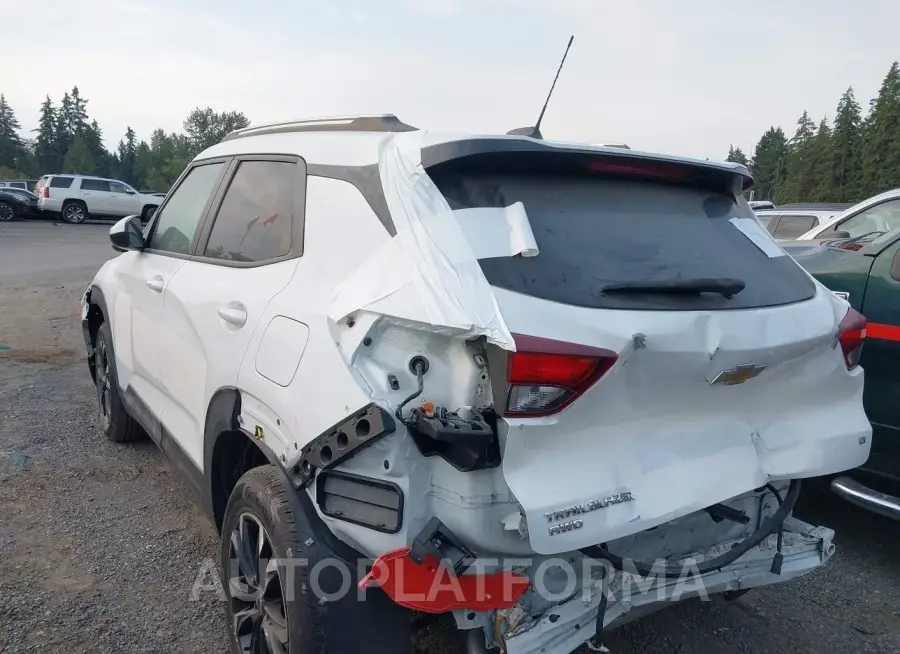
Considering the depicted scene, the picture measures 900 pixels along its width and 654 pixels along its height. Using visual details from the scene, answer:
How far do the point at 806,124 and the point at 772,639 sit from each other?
381 feet

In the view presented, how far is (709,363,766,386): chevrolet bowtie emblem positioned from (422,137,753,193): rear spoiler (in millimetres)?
742

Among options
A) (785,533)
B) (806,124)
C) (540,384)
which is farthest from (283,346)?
(806,124)

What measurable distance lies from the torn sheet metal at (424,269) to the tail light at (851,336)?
1294 millimetres

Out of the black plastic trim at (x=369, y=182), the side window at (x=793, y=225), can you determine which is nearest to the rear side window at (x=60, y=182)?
the side window at (x=793, y=225)

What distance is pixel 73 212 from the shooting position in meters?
27.6

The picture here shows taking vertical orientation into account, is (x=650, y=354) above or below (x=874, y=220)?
below

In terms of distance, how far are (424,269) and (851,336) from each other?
1.63m

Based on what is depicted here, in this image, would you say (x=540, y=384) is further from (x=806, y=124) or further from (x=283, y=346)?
(x=806, y=124)

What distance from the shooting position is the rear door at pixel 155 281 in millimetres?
3402

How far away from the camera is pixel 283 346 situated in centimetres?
223

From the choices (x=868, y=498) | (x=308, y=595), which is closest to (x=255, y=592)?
(x=308, y=595)

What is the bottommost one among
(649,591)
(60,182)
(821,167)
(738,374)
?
(649,591)

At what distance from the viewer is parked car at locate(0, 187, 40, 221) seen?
26.3 metres

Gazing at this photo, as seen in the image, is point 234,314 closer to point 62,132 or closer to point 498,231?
point 498,231
